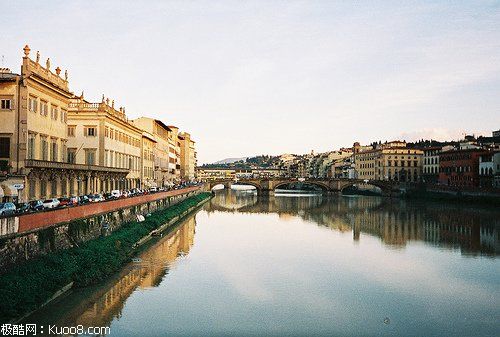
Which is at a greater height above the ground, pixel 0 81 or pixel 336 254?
pixel 0 81

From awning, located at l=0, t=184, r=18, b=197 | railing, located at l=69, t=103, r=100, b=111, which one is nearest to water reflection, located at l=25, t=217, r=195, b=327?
awning, located at l=0, t=184, r=18, b=197

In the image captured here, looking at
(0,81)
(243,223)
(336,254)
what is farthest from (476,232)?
(0,81)

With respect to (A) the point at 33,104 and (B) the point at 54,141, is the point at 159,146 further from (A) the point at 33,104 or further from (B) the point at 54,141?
(A) the point at 33,104

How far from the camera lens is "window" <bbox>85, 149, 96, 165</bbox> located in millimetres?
43000

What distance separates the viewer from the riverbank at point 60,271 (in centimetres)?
1573

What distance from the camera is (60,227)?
2159cm

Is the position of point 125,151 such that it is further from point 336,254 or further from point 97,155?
point 336,254

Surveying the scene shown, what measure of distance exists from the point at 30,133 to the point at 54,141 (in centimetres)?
429

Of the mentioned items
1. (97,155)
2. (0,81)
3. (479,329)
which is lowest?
(479,329)

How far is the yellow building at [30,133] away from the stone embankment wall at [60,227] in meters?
4.02

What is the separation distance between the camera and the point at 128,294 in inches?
847

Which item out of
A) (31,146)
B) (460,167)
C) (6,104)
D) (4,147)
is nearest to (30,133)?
(31,146)

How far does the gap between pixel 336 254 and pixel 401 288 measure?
32.2ft

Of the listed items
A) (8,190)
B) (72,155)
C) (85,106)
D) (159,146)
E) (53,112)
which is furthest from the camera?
(159,146)
